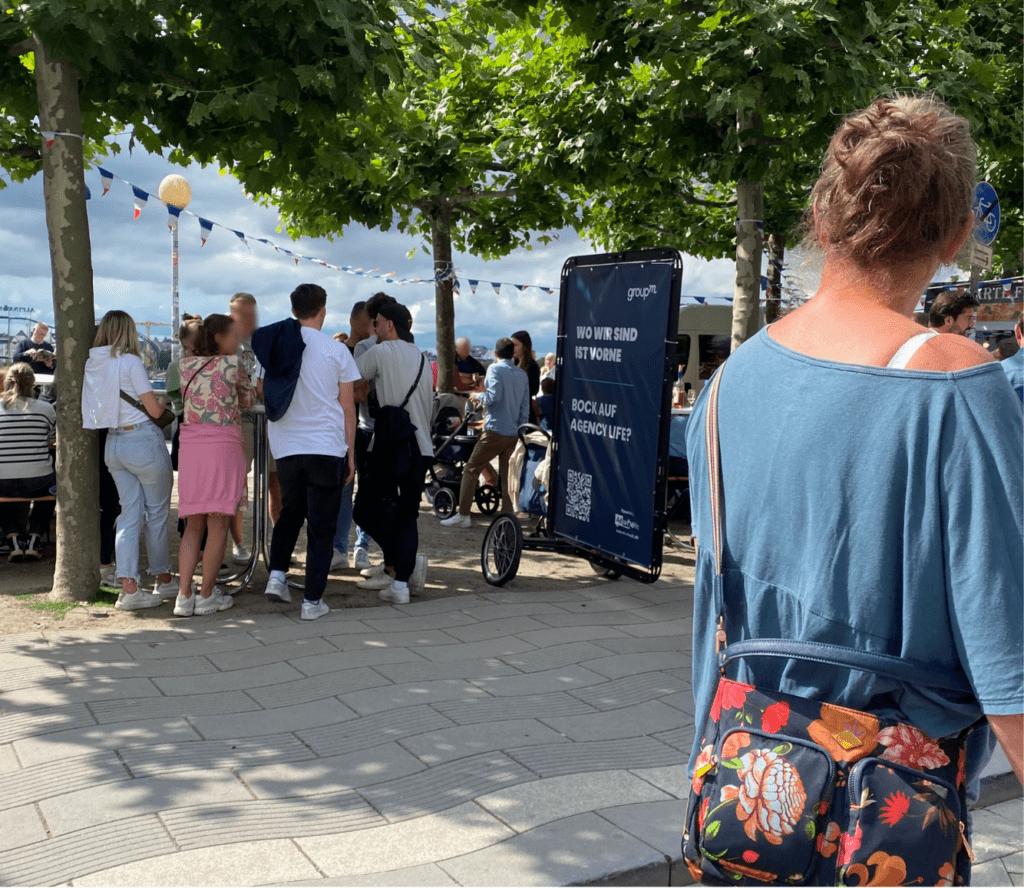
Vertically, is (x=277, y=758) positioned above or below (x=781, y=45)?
below

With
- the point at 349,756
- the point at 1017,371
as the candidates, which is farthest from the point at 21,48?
the point at 1017,371

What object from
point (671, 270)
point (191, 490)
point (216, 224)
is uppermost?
point (216, 224)

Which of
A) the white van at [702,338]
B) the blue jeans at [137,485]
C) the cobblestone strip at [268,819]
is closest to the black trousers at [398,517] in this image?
the blue jeans at [137,485]

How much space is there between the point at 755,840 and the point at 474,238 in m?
15.7

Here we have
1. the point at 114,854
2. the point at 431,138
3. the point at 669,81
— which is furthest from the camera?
the point at 431,138

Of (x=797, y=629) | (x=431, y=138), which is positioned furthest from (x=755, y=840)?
(x=431, y=138)

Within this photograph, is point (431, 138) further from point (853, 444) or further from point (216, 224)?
point (853, 444)

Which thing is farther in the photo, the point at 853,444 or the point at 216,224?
the point at 216,224

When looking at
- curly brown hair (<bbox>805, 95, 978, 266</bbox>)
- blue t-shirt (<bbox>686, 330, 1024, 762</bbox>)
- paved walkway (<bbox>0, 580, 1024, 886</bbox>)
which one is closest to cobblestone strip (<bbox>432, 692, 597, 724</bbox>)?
paved walkway (<bbox>0, 580, 1024, 886</bbox>)

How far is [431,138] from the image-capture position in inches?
528

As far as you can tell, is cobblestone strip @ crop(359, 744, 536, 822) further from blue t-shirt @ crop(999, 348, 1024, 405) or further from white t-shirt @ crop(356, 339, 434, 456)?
white t-shirt @ crop(356, 339, 434, 456)

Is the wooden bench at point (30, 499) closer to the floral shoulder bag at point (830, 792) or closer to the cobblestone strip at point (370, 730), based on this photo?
the cobblestone strip at point (370, 730)

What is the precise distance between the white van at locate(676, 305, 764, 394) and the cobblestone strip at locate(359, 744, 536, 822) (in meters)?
17.7

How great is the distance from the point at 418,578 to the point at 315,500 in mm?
1144
